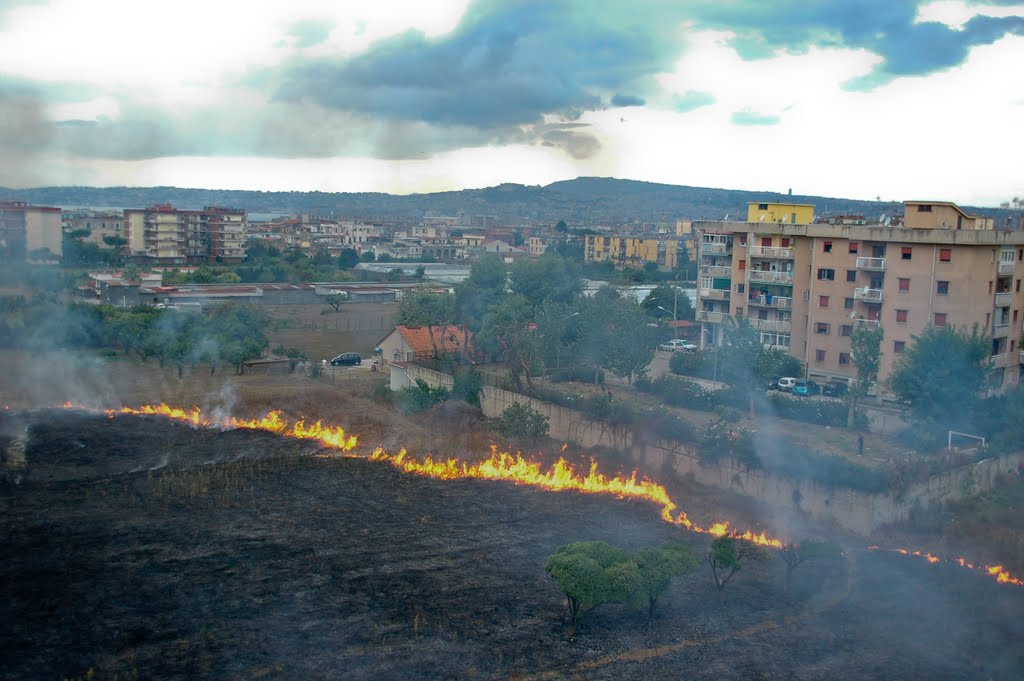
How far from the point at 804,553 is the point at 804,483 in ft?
13.1

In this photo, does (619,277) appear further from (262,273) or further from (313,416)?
(313,416)

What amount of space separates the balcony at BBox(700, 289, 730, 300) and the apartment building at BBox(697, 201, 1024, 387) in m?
1.09

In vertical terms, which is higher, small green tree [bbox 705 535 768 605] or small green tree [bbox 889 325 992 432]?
small green tree [bbox 889 325 992 432]

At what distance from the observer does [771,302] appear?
3403 cm

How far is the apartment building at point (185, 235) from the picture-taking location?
79500 millimetres

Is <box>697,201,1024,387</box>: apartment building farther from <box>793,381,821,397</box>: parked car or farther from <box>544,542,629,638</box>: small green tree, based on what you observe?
<box>544,542,629,638</box>: small green tree

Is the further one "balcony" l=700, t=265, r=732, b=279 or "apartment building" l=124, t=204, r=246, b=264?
"apartment building" l=124, t=204, r=246, b=264

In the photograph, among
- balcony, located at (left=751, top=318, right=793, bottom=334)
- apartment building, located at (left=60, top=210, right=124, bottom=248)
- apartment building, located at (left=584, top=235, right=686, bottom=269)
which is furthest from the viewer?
apartment building, located at (left=584, top=235, right=686, bottom=269)

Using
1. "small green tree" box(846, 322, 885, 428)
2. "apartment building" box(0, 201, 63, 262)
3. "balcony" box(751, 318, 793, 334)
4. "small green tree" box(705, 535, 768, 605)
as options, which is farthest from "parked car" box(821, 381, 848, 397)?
"apartment building" box(0, 201, 63, 262)

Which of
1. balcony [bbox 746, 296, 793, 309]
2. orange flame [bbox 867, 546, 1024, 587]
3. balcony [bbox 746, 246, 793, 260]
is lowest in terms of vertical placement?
orange flame [bbox 867, 546, 1024, 587]

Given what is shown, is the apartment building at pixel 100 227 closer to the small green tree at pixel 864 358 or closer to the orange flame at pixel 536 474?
the orange flame at pixel 536 474

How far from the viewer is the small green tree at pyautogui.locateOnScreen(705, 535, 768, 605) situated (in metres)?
15.5

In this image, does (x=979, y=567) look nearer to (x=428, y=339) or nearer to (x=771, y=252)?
(x=771, y=252)

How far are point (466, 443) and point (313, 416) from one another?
5.04 m
